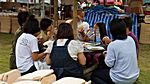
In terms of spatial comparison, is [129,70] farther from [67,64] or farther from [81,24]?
[81,24]

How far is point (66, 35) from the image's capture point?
4012mm

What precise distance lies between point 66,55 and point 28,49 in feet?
1.91

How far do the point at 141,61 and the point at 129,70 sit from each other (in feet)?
13.2

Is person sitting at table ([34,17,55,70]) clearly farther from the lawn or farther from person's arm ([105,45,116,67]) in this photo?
the lawn

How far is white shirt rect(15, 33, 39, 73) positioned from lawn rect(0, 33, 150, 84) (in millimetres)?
2285

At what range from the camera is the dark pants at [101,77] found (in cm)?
431

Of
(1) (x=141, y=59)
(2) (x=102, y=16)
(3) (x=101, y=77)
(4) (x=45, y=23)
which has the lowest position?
(1) (x=141, y=59)

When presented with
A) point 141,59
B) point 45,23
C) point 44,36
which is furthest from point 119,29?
point 141,59

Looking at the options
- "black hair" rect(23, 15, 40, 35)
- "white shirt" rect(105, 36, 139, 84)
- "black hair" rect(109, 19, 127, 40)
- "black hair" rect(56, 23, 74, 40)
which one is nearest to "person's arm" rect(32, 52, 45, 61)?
"black hair" rect(23, 15, 40, 35)

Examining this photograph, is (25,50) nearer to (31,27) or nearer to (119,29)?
(31,27)

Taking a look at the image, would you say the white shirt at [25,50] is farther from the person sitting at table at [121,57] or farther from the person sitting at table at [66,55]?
the person sitting at table at [121,57]

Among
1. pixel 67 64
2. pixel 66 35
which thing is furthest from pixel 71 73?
pixel 66 35

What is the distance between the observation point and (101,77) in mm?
4445

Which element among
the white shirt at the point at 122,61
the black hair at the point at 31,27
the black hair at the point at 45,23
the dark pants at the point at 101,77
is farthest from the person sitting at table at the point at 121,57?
the black hair at the point at 45,23
